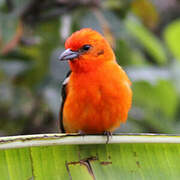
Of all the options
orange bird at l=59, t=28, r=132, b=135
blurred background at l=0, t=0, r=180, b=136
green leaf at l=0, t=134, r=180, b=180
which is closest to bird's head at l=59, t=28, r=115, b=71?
orange bird at l=59, t=28, r=132, b=135

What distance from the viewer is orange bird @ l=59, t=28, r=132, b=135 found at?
3.52m

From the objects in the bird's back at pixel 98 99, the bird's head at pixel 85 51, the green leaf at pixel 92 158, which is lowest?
the green leaf at pixel 92 158

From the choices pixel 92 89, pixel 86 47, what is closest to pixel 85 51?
pixel 86 47

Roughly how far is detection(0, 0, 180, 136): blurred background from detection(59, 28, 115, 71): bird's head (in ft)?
3.47

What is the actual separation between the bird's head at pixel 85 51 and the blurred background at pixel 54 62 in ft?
3.47

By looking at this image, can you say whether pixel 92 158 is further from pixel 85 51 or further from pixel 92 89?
pixel 85 51

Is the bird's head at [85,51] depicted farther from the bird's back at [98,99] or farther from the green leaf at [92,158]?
the green leaf at [92,158]

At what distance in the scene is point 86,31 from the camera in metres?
3.74

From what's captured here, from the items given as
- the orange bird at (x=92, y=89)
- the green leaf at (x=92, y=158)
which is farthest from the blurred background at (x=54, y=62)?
the green leaf at (x=92, y=158)

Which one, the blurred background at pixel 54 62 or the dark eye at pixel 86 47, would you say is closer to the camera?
the dark eye at pixel 86 47

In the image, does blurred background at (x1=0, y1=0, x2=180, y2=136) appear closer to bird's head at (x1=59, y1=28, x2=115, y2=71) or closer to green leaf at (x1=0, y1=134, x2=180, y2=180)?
bird's head at (x1=59, y1=28, x2=115, y2=71)

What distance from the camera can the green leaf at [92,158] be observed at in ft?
7.79

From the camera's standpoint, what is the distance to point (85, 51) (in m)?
3.75

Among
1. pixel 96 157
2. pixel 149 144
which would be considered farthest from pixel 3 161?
pixel 149 144
